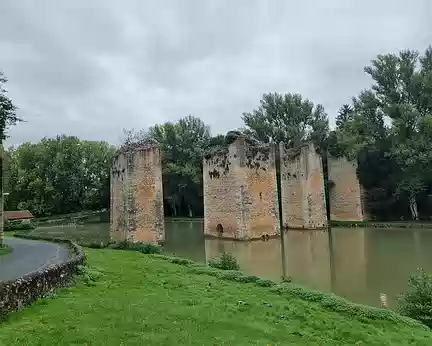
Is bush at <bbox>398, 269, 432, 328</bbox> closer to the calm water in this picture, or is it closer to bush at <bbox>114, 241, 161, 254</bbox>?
the calm water

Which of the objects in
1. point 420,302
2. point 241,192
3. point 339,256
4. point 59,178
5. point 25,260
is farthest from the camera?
point 59,178

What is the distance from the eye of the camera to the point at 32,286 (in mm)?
7758

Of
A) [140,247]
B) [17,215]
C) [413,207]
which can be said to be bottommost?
[140,247]

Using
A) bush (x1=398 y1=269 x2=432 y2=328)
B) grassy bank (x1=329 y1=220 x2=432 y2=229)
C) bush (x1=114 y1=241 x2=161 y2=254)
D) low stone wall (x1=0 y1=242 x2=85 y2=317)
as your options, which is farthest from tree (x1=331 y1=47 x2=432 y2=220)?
low stone wall (x1=0 y1=242 x2=85 y2=317)

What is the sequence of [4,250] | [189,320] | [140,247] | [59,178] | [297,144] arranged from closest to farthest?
[189,320]
[4,250]
[140,247]
[297,144]
[59,178]

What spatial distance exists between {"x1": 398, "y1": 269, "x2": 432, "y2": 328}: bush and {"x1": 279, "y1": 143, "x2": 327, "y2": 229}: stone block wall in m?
21.0

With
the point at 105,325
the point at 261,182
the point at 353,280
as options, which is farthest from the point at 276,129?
the point at 105,325

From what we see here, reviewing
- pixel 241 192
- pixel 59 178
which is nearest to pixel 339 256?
pixel 241 192

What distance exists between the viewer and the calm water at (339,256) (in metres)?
12.5

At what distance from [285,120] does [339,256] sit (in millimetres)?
26199

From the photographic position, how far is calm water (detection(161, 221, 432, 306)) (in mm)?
12477

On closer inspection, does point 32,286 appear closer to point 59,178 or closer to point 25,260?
point 25,260

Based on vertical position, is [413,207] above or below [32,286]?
above

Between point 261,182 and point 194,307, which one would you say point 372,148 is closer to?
point 261,182
